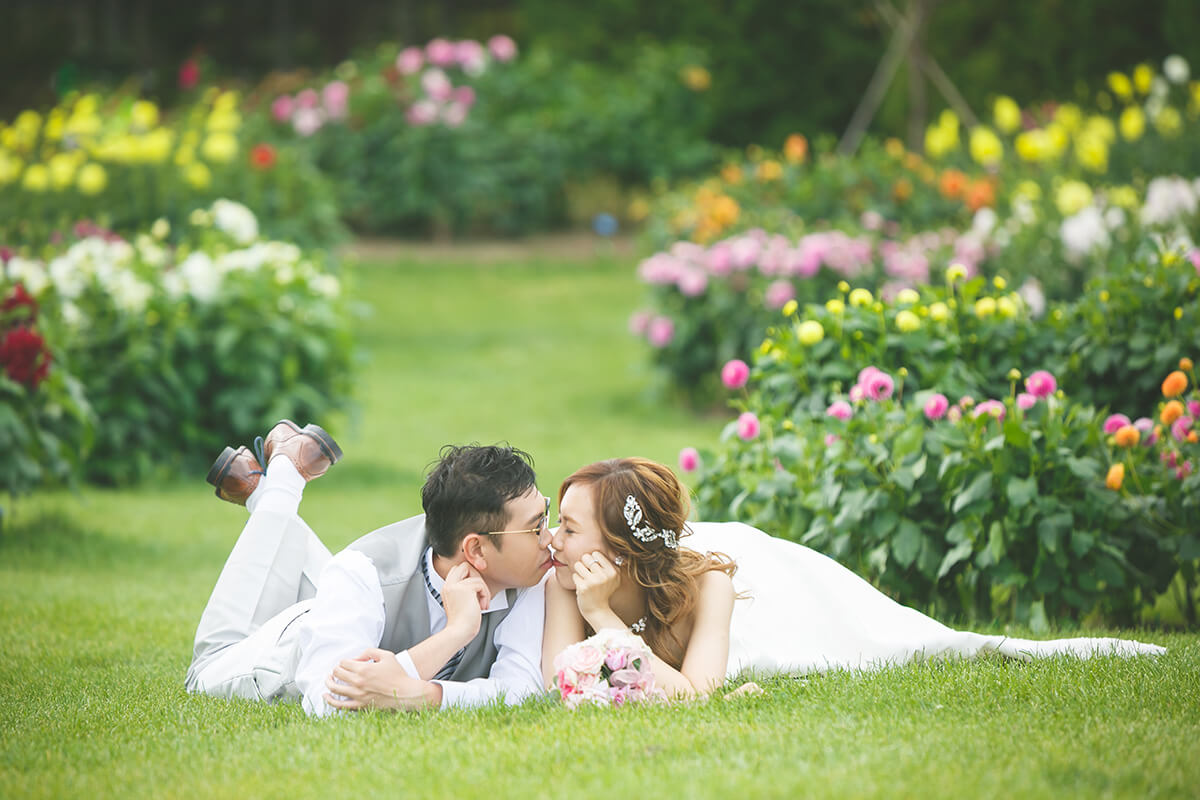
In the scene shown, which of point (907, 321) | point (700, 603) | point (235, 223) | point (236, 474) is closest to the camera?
point (700, 603)

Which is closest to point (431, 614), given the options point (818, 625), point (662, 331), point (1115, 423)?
point (818, 625)

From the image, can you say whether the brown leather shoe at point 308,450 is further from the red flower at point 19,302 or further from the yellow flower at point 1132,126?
the yellow flower at point 1132,126

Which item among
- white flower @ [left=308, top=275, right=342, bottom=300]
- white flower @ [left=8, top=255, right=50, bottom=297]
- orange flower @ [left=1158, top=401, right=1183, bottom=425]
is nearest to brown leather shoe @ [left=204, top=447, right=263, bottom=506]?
orange flower @ [left=1158, top=401, right=1183, bottom=425]

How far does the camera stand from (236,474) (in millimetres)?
4070

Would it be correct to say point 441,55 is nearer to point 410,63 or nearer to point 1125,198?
point 410,63

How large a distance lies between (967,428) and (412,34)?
20657mm

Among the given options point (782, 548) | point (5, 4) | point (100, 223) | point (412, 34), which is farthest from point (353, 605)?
point (5, 4)

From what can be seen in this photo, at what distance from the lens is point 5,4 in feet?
83.3

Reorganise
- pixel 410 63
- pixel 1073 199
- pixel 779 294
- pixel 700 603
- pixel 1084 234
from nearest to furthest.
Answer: pixel 700 603
pixel 1084 234
pixel 1073 199
pixel 779 294
pixel 410 63

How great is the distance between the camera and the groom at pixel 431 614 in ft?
10.9

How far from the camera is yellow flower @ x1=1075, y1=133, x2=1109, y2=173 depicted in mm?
9125

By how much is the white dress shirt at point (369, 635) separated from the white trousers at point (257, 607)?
24cm

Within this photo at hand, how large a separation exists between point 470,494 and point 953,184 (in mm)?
7123

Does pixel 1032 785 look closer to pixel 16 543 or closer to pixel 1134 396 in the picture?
pixel 1134 396
